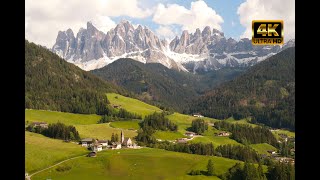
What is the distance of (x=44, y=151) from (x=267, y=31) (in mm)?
125185

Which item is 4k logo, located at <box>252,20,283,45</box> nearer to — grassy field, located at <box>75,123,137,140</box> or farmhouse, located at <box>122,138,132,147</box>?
farmhouse, located at <box>122,138,132,147</box>

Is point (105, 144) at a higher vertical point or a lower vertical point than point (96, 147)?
lower

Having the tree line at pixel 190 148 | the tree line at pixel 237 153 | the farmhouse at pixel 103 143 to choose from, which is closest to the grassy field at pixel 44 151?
the farmhouse at pixel 103 143

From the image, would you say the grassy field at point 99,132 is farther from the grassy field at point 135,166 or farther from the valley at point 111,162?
the grassy field at point 135,166

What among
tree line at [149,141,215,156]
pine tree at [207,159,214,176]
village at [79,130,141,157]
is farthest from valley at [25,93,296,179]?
tree line at [149,141,215,156]

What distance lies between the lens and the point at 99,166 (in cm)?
11756

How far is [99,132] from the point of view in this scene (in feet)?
583

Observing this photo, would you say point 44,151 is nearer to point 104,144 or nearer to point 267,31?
point 104,144

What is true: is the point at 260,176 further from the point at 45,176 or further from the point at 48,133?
the point at 48,133

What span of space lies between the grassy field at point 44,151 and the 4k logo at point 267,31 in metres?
104

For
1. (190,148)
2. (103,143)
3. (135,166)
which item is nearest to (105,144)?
(103,143)

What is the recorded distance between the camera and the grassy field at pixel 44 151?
112 metres

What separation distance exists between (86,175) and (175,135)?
93.1 metres

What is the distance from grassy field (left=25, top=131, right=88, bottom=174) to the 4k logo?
104461 mm
